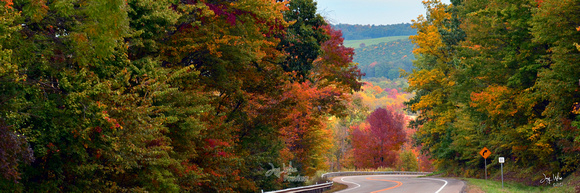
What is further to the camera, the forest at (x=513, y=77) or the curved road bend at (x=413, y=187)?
the curved road bend at (x=413, y=187)

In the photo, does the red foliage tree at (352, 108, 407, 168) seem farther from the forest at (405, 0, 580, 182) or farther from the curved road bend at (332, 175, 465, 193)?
the curved road bend at (332, 175, 465, 193)

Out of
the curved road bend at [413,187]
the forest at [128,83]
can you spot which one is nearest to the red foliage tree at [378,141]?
the curved road bend at [413,187]

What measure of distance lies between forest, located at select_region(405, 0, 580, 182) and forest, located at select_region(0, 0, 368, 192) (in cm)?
954

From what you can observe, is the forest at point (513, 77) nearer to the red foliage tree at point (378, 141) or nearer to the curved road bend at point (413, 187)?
the curved road bend at point (413, 187)

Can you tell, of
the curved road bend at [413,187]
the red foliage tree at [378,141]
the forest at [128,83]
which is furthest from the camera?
the red foliage tree at [378,141]

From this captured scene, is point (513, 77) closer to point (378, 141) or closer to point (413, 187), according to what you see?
point (413, 187)

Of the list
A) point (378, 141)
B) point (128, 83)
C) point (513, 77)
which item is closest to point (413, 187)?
point (513, 77)

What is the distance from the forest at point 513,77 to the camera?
19.5 metres

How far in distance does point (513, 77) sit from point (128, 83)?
19770mm

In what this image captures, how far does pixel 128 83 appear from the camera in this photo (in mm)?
10391

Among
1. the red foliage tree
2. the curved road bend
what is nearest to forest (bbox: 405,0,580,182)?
the curved road bend

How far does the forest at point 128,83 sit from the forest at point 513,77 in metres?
9.54

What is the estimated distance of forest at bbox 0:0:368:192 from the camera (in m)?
8.41

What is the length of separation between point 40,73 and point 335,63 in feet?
66.3
